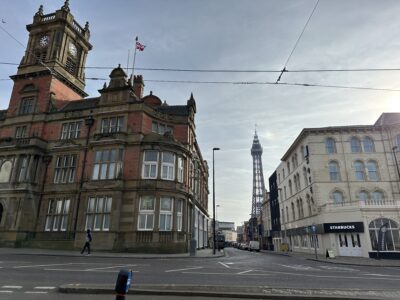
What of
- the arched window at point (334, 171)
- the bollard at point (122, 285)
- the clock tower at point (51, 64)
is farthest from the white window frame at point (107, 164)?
the arched window at point (334, 171)

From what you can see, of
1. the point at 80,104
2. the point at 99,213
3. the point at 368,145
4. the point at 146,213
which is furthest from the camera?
the point at 368,145

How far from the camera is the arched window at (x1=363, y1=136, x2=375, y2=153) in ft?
119

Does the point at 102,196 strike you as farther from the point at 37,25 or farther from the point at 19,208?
the point at 37,25

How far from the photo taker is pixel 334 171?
3619cm

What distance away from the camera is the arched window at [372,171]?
116ft

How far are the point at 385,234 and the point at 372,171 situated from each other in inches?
368

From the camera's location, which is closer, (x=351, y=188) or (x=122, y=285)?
(x=122, y=285)

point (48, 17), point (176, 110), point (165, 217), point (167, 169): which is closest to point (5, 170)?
point (167, 169)

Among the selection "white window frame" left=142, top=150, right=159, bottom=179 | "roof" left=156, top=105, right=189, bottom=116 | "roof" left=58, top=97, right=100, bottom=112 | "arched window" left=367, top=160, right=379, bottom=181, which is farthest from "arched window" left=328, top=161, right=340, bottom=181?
"roof" left=58, top=97, right=100, bottom=112

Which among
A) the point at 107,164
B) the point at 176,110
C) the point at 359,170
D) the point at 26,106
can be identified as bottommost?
the point at 107,164

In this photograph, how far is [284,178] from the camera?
52.8 m

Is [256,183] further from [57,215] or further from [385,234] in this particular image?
A: [57,215]

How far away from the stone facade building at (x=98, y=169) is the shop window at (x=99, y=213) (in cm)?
9

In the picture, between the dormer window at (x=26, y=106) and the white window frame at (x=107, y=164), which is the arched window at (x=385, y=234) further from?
the dormer window at (x=26, y=106)
